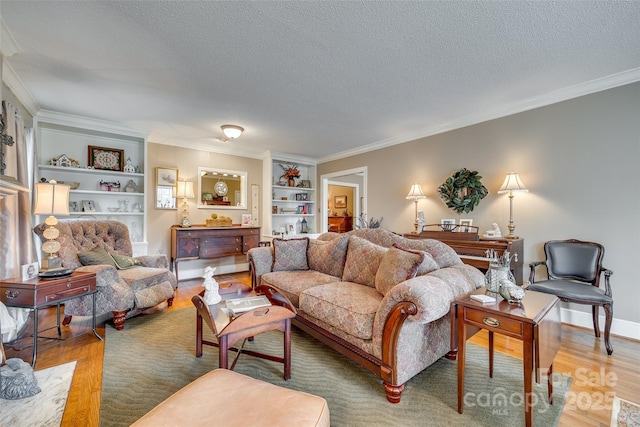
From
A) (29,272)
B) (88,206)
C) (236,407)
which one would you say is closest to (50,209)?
(29,272)

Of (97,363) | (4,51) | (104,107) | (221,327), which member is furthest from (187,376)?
Answer: (104,107)

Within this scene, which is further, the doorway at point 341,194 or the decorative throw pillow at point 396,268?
the doorway at point 341,194

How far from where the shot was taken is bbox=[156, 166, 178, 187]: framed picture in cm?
465

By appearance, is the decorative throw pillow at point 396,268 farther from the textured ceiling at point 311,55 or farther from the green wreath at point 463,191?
the green wreath at point 463,191

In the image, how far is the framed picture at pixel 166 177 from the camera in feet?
15.3

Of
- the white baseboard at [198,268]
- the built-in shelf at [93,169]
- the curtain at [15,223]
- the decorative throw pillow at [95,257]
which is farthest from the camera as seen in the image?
the white baseboard at [198,268]

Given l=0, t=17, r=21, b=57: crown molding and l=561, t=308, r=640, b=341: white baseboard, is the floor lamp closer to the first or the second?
l=561, t=308, r=640, b=341: white baseboard

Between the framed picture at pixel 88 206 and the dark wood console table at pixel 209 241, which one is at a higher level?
the framed picture at pixel 88 206

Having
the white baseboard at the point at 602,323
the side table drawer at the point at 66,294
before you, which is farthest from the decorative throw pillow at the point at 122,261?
the white baseboard at the point at 602,323

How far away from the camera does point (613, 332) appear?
8.82ft

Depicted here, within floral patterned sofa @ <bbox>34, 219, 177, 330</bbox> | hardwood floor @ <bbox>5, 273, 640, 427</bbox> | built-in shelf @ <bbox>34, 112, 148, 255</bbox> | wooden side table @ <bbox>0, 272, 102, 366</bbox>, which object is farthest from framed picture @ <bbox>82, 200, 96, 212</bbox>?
wooden side table @ <bbox>0, 272, 102, 366</bbox>

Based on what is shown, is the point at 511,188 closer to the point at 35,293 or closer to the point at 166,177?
the point at 35,293

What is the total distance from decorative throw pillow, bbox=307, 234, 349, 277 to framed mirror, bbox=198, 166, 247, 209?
9.51 ft

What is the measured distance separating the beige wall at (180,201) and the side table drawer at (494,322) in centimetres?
476
